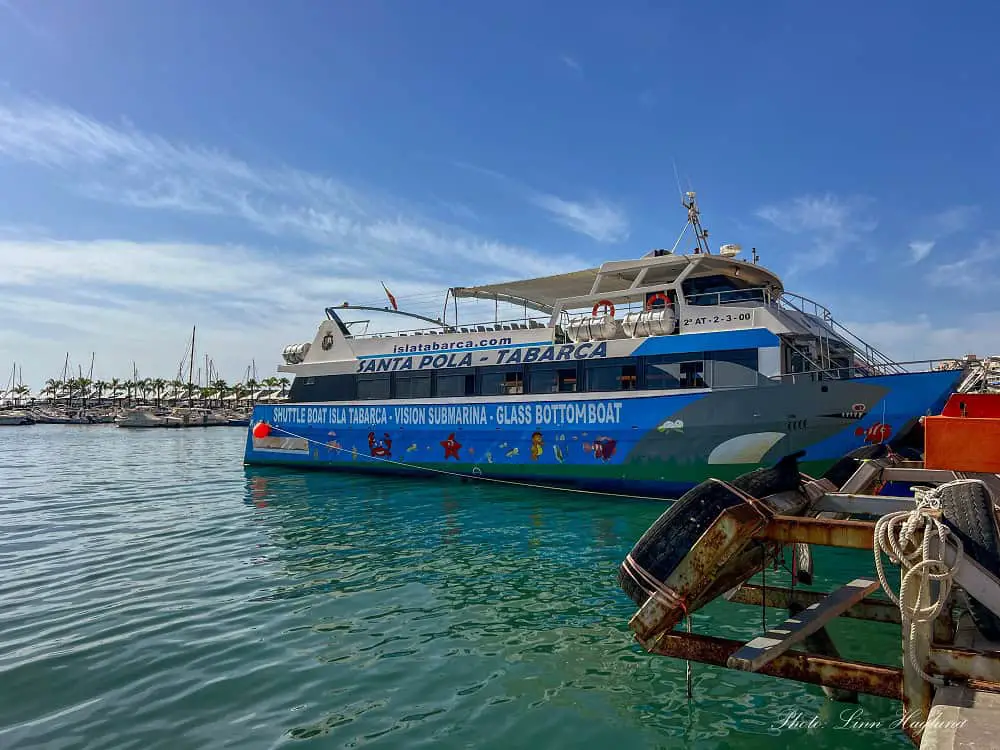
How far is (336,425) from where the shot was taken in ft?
65.2

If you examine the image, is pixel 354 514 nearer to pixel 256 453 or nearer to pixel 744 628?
pixel 744 628

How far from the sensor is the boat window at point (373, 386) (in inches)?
749

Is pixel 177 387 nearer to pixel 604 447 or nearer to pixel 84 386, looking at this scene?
pixel 84 386

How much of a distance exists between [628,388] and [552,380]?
2004 mm

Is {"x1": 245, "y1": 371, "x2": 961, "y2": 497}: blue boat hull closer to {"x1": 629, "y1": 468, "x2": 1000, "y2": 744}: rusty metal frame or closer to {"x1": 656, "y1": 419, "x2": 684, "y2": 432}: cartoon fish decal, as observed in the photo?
{"x1": 656, "y1": 419, "x2": 684, "y2": 432}: cartoon fish decal

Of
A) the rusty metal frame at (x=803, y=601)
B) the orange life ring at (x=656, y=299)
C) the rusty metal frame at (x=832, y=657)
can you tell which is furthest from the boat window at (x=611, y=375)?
the rusty metal frame at (x=832, y=657)

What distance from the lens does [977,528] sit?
11.5 feet

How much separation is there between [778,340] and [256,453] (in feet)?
56.6

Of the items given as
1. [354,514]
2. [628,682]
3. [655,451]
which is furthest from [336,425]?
[628,682]

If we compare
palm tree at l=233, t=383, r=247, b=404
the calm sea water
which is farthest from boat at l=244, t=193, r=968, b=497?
palm tree at l=233, t=383, r=247, b=404

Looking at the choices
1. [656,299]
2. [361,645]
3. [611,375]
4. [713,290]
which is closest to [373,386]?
[611,375]

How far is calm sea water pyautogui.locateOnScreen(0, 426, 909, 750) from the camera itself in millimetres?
4305

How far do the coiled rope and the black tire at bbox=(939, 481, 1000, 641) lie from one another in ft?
0.58

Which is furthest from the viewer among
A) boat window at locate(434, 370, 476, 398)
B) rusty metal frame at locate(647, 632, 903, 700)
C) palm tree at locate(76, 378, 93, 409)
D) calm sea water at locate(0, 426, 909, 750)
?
palm tree at locate(76, 378, 93, 409)
